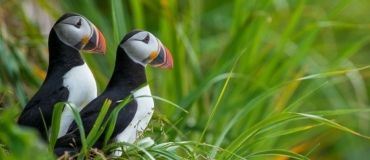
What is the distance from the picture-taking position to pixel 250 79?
192cm

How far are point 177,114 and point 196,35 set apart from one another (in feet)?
1.47

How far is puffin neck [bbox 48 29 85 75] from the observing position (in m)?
1.21

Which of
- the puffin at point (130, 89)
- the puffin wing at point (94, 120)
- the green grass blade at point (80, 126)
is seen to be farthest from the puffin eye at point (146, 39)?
the green grass blade at point (80, 126)

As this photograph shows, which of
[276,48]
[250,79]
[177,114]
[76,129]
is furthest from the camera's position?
[276,48]

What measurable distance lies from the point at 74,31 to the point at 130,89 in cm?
14

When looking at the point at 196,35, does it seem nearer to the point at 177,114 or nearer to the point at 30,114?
the point at 177,114

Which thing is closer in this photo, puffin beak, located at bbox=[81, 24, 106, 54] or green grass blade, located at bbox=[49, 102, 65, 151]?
green grass blade, located at bbox=[49, 102, 65, 151]

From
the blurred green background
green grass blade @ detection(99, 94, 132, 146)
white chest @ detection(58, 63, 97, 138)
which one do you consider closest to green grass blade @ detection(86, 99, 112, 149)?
green grass blade @ detection(99, 94, 132, 146)

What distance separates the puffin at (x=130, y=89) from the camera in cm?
115

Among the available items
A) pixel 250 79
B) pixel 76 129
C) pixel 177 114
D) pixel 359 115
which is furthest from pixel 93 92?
pixel 359 115

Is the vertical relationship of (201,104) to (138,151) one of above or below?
above

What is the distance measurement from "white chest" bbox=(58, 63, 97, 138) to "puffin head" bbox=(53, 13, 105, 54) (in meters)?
0.04

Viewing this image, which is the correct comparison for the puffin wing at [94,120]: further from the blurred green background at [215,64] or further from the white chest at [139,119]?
the blurred green background at [215,64]

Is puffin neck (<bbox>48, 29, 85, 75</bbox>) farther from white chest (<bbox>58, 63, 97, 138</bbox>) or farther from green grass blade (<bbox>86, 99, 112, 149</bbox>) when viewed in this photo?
green grass blade (<bbox>86, 99, 112, 149</bbox>)
